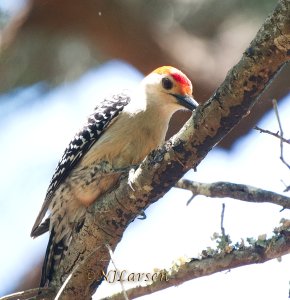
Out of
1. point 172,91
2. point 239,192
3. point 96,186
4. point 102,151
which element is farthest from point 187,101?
point 239,192

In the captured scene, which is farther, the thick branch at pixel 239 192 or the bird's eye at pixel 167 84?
the bird's eye at pixel 167 84

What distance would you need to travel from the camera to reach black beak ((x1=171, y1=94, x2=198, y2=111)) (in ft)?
15.4

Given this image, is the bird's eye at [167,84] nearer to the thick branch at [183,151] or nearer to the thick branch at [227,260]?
the thick branch at [183,151]

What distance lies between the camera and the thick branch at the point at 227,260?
3.03 m

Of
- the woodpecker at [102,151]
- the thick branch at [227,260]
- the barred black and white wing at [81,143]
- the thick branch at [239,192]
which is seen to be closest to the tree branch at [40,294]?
the woodpecker at [102,151]

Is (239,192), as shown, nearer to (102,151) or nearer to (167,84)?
(102,151)

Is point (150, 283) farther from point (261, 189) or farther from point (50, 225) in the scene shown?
point (50, 225)

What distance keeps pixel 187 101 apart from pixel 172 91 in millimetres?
159

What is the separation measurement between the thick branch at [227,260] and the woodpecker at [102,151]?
3.66 feet

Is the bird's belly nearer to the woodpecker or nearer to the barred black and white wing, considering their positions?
the woodpecker

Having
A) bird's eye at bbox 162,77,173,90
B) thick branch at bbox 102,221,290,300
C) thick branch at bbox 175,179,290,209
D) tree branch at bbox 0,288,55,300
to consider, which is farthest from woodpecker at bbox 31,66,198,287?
thick branch at bbox 175,179,290,209

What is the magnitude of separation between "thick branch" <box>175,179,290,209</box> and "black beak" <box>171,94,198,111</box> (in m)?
1.62

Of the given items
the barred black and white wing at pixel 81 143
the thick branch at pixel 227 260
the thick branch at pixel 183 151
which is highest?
the barred black and white wing at pixel 81 143

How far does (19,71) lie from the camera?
623 centimetres
